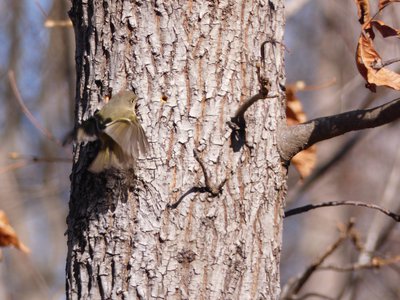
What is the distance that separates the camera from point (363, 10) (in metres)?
2.10

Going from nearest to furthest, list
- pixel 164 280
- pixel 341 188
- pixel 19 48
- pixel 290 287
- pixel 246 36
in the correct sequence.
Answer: pixel 164 280, pixel 246 36, pixel 290 287, pixel 19 48, pixel 341 188

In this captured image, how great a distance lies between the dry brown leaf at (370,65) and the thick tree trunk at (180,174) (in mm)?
283

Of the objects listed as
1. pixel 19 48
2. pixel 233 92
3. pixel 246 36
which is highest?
pixel 19 48

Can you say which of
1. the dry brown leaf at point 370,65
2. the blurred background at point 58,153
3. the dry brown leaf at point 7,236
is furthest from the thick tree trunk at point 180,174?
the blurred background at point 58,153

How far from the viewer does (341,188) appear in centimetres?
825

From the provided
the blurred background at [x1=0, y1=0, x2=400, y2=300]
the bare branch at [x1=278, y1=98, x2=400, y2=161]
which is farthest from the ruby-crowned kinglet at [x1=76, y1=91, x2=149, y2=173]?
the blurred background at [x1=0, y1=0, x2=400, y2=300]

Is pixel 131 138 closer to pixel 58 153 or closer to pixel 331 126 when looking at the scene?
pixel 331 126

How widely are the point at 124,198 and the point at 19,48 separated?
525cm

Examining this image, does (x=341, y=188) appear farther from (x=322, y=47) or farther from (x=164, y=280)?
(x=164, y=280)

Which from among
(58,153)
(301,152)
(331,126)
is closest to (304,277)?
(301,152)

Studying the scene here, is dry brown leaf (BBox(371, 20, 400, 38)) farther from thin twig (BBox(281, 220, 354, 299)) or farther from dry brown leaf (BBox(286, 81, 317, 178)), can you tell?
thin twig (BBox(281, 220, 354, 299))

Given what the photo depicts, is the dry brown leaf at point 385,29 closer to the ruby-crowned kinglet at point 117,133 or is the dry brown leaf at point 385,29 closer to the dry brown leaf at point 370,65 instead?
the dry brown leaf at point 370,65

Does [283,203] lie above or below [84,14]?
below

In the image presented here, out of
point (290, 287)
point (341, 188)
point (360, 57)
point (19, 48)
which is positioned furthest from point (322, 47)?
point (360, 57)
